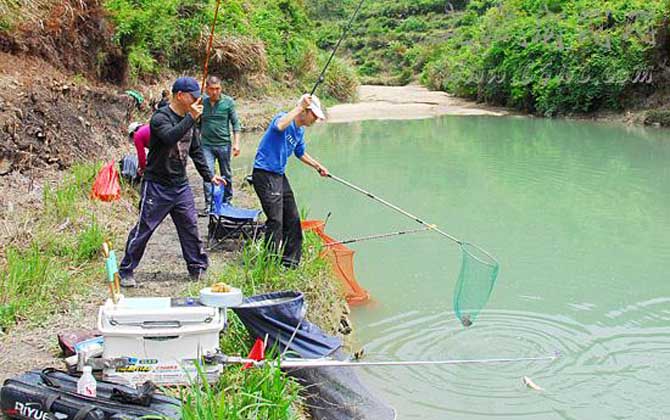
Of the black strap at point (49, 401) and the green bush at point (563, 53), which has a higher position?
the green bush at point (563, 53)

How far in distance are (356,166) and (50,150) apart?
6.40 m

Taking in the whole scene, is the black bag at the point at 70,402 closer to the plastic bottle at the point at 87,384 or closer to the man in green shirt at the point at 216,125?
the plastic bottle at the point at 87,384

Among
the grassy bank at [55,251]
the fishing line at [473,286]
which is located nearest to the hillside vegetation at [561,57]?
the grassy bank at [55,251]

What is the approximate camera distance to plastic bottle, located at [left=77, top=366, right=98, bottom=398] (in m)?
3.33

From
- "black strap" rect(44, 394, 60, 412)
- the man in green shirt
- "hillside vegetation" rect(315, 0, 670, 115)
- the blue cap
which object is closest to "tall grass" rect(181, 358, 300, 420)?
"black strap" rect(44, 394, 60, 412)

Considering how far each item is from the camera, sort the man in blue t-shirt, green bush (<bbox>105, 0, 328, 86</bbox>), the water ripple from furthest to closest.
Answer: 1. green bush (<bbox>105, 0, 328, 86</bbox>)
2. the man in blue t-shirt
3. the water ripple

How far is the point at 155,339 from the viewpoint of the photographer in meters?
3.63

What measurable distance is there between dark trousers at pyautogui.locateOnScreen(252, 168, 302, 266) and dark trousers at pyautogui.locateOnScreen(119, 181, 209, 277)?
1.64 feet

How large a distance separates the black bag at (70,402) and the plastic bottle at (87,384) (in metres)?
0.04

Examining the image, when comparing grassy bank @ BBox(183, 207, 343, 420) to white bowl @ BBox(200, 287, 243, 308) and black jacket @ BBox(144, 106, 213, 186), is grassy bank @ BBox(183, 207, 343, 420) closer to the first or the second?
white bowl @ BBox(200, 287, 243, 308)

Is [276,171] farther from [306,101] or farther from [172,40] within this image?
[172,40]

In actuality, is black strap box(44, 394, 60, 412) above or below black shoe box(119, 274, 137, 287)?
above

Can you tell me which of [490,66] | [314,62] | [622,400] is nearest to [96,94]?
[622,400]

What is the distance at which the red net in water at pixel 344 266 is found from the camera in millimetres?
6098
